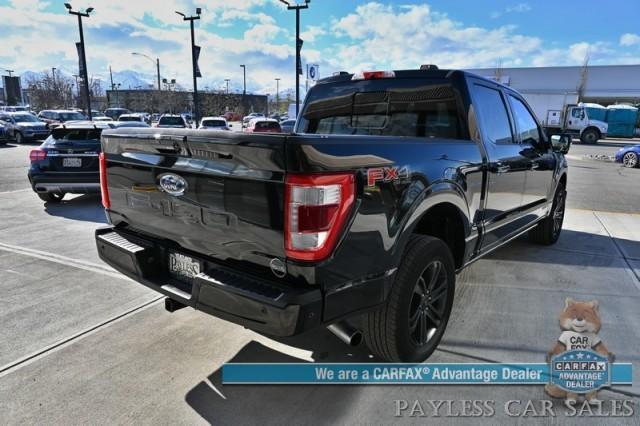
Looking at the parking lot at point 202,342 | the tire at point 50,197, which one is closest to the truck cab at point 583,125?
the parking lot at point 202,342

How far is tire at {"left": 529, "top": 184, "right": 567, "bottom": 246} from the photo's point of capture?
225 inches

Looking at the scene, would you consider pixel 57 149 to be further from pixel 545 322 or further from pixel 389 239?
pixel 545 322

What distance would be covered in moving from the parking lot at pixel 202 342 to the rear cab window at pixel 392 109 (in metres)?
1.61

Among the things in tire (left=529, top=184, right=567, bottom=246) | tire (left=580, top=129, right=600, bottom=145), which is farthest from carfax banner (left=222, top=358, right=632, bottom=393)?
tire (left=580, top=129, right=600, bottom=145)

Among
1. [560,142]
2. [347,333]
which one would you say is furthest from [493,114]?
[347,333]

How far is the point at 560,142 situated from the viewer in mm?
5688

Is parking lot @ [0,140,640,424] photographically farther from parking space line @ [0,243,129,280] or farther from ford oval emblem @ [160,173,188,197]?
ford oval emblem @ [160,173,188,197]

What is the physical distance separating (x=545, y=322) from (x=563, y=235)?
353 centimetres

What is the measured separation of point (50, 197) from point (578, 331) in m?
8.57

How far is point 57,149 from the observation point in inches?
301

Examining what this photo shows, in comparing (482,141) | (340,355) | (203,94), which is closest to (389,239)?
(340,355)

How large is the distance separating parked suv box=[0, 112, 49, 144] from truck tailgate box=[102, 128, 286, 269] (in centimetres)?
2404

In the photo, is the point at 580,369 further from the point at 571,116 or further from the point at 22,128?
the point at 571,116

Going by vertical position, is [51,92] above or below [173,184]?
above
